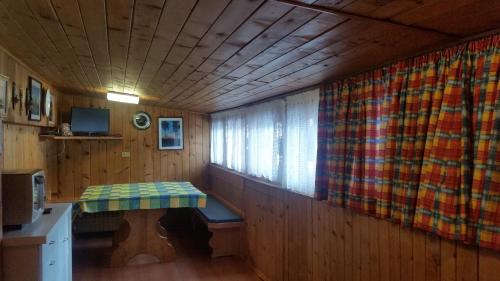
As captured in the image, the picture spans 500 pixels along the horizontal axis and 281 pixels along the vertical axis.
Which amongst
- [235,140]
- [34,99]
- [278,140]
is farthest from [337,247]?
[34,99]

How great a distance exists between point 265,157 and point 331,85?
1.38m

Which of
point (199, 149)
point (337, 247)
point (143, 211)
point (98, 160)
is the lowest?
point (143, 211)

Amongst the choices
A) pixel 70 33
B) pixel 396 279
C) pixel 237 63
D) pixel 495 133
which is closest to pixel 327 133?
pixel 237 63

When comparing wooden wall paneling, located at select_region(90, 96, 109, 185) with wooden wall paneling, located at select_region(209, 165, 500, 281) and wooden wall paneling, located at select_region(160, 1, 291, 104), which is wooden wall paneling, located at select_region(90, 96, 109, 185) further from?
wooden wall paneling, located at select_region(160, 1, 291, 104)

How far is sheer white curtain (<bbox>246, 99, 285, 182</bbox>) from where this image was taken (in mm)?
3201

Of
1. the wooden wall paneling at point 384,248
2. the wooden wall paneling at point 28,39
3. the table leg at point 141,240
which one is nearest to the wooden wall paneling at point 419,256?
the wooden wall paneling at point 384,248

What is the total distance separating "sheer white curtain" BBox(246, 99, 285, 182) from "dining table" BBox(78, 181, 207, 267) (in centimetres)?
72

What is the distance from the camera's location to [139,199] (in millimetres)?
3590

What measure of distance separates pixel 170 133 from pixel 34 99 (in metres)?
2.49

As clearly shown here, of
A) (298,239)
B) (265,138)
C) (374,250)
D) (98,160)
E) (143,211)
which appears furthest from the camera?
(98,160)

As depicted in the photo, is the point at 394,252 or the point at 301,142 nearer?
the point at 394,252

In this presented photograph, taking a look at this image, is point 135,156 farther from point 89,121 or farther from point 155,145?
point 89,121

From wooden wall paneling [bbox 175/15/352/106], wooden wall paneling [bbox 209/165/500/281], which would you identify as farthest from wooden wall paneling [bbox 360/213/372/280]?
wooden wall paneling [bbox 175/15/352/106]

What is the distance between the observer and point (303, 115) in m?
2.75
